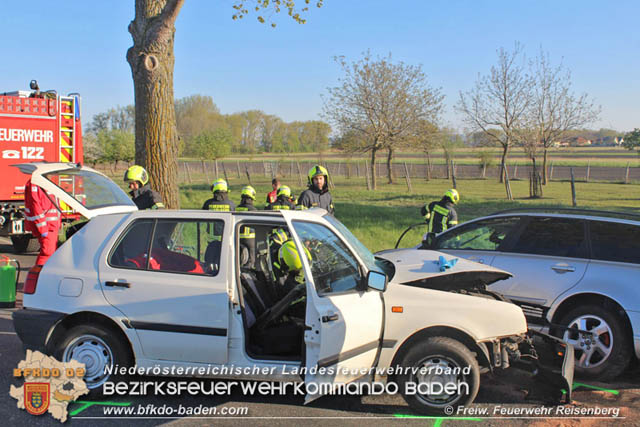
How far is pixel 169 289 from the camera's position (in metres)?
4.26

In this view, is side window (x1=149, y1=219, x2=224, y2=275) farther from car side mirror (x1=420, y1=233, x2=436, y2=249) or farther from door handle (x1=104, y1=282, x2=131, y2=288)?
car side mirror (x1=420, y1=233, x2=436, y2=249)

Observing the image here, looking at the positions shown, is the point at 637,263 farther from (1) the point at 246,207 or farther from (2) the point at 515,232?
(1) the point at 246,207

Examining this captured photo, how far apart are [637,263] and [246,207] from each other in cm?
567

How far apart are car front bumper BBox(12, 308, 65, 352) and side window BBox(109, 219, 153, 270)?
0.62 m

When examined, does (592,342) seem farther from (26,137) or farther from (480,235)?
(26,137)

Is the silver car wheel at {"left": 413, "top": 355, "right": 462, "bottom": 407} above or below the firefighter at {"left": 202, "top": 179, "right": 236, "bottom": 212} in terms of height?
below

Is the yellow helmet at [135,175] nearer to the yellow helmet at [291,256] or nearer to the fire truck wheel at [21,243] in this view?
the yellow helmet at [291,256]

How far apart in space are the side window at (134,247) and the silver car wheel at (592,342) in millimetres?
4002

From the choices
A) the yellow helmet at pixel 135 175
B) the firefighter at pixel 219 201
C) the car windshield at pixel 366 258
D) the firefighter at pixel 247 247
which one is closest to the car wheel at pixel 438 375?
the car windshield at pixel 366 258

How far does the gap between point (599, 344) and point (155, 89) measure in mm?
8182

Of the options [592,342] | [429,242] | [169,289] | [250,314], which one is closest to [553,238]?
[592,342]

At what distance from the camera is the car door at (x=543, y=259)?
18.6 feet

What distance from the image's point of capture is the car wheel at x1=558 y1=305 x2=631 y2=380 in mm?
5191

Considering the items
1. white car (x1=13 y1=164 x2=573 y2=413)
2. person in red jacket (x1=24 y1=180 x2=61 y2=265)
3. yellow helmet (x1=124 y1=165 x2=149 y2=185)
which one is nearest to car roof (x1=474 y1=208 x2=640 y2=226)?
white car (x1=13 y1=164 x2=573 y2=413)
